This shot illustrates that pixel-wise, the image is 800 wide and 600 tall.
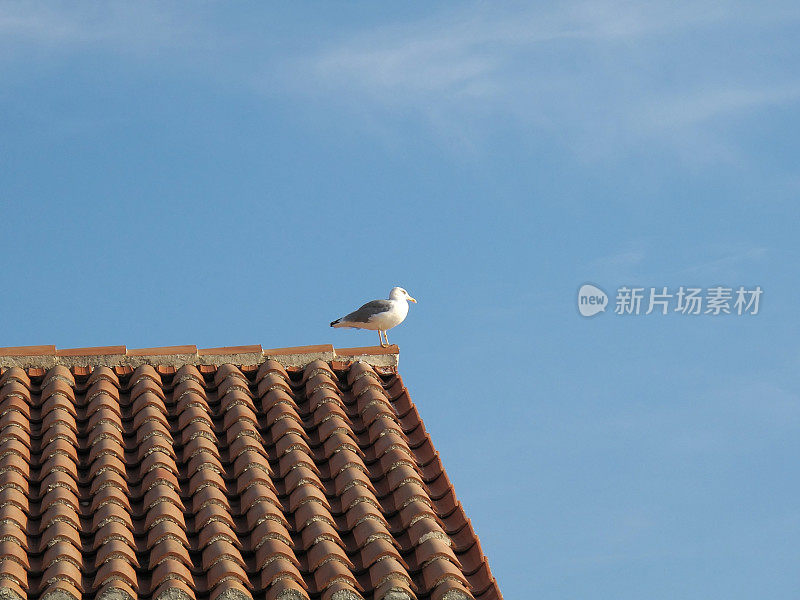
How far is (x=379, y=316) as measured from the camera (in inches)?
470

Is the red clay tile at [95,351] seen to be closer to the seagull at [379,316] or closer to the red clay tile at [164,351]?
the red clay tile at [164,351]

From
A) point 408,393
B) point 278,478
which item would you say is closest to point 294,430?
point 278,478

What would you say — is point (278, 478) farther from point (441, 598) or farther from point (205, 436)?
point (441, 598)

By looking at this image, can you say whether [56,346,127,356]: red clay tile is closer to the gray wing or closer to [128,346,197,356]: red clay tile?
[128,346,197,356]: red clay tile

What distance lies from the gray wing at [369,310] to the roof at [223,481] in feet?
4.81

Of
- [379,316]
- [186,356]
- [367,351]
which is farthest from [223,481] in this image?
[379,316]

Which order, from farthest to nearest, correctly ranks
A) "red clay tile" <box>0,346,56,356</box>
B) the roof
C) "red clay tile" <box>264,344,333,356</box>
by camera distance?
"red clay tile" <box>264,344,333,356</box> < "red clay tile" <box>0,346,56,356</box> < the roof

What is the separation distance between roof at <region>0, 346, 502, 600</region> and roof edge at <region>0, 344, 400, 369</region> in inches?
0.6

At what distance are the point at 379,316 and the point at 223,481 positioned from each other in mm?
3615

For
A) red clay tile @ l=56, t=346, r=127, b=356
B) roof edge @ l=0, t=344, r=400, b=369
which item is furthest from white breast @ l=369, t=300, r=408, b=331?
red clay tile @ l=56, t=346, r=127, b=356

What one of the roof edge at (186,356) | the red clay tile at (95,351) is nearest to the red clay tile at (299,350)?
the roof edge at (186,356)

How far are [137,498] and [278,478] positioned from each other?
3.35 feet

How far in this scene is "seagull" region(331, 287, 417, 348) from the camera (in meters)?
11.9

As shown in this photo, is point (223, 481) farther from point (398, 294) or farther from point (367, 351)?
point (398, 294)
